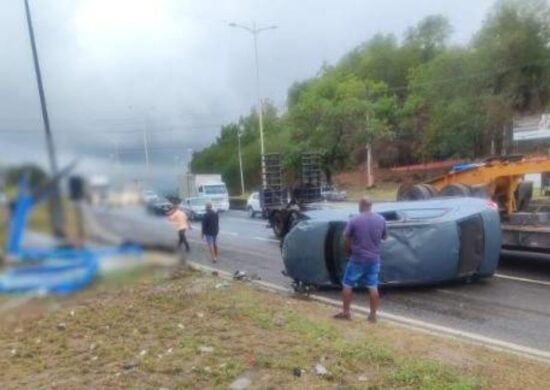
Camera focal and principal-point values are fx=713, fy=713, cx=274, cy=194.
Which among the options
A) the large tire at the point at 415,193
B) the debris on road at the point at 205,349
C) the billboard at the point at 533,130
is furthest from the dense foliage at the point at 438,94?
the debris on road at the point at 205,349

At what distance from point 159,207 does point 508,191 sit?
1181 centimetres

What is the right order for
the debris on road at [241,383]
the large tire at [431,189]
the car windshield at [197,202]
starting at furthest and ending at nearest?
the large tire at [431,189], the debris on road at [241,383], the car windshield at [197,202]

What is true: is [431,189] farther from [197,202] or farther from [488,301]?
[197,202]

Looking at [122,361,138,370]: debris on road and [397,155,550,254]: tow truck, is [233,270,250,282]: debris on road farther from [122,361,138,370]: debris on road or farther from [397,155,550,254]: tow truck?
[122,361,138,370]: debris on road

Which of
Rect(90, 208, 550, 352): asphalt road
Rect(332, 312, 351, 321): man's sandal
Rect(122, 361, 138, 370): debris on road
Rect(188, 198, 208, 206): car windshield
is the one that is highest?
Rect(188, 198, 208, 206): car windshield

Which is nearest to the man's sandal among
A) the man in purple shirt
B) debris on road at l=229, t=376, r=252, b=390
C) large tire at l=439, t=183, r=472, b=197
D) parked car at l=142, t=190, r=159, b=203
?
the man in purple shirt

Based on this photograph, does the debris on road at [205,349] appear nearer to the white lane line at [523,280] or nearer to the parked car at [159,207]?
the parked car at [159,207]

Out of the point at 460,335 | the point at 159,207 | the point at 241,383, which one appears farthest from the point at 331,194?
the point at 159,207

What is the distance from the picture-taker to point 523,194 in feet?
42.3

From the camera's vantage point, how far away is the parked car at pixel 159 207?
1422 mm

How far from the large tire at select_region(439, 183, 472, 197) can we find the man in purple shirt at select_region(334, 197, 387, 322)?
4740 millimetres

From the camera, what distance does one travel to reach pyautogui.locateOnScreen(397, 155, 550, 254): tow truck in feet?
38.8

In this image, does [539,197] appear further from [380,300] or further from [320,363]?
[320,363]

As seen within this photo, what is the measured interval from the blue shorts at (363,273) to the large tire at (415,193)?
4840mm
